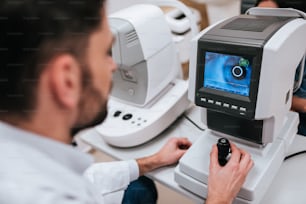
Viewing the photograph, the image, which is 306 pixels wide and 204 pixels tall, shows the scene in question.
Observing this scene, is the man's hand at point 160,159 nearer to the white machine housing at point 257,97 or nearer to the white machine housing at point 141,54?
the white machine housing at point 257,97

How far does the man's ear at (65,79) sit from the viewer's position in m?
0.50

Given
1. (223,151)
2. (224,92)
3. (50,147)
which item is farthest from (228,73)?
(50,147)

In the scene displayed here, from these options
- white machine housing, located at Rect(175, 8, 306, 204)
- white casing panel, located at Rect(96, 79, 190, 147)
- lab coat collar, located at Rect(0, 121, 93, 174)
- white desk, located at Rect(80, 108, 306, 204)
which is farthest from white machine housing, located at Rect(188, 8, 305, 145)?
lab coat collar, located at Rect(0, 121, 93, 174)

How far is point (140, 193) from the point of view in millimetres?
1188

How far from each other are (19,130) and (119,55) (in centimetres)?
60

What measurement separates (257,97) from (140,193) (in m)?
0.59

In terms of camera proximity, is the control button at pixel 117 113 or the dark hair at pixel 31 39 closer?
the dark hair at pixel 31 39

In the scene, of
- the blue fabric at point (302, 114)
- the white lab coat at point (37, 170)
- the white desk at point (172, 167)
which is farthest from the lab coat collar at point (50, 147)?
the blue fabric at point (302, 114)

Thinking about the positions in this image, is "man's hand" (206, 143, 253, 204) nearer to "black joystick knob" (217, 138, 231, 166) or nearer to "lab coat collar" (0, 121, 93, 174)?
"black joystick knob" (217, 138, 231, 166)

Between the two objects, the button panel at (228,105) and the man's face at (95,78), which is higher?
the man's face at (95,78)

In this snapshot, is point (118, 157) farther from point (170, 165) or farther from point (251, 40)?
point (251, 40)

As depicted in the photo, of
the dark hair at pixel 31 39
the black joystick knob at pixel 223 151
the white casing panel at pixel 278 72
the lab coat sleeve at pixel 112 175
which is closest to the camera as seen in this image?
the dark hair at pixel 31 39

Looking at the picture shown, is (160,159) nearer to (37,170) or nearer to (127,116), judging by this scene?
(127,116)

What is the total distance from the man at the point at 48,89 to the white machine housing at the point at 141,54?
0.48 metres
